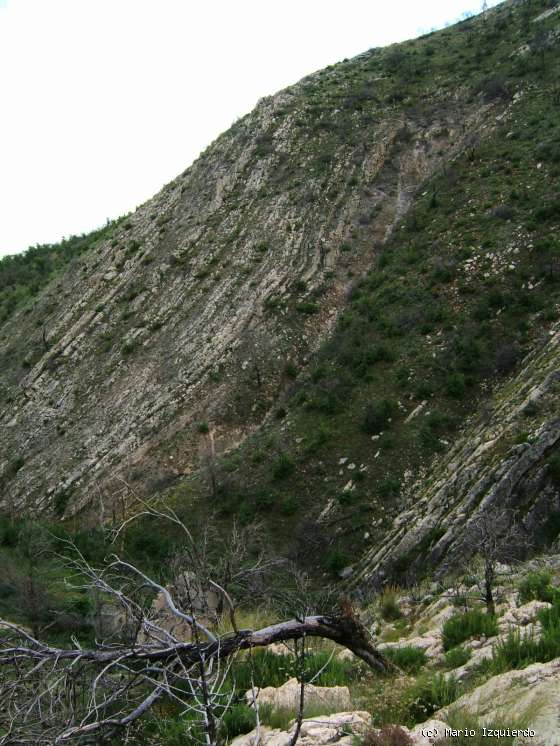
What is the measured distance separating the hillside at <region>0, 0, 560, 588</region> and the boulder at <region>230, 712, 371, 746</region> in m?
6.50

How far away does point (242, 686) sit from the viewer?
198 inches

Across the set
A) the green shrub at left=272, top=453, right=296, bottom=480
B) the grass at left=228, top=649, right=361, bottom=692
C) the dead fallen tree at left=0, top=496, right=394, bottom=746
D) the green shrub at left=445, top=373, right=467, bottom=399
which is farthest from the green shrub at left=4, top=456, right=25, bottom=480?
the grass at left=228, top=649, right=361, bottom=692

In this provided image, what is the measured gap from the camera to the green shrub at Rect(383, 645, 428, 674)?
4951 millimetres

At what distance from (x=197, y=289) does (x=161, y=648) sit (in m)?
22.5

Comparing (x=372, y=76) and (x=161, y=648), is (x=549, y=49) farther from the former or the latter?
(x=161, y=648)

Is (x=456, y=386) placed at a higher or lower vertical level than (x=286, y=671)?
lower

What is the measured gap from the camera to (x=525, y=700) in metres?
3.31

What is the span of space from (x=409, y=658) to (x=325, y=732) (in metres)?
1.70

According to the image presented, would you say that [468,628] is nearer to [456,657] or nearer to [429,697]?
[456,657]

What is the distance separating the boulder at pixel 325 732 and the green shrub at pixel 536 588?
96.8 inches

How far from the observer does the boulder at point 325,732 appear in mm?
3555

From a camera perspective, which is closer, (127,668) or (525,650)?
(127,668)

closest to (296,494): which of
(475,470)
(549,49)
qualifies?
(475,470)

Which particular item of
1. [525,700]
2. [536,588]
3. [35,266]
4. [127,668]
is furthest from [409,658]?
[35,266]
